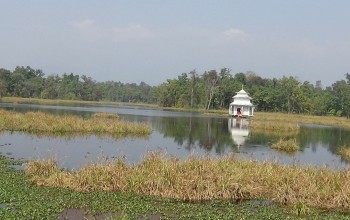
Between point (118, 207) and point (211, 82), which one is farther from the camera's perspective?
point (211, 82)

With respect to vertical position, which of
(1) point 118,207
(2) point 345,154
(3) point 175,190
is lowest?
(2) point 345,154

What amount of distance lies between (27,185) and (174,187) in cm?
585


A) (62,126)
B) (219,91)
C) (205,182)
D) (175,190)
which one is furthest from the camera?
(219,91)

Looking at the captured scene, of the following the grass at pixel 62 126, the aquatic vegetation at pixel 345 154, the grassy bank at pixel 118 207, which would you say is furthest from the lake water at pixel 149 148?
the grassy bank at pixel 118 207

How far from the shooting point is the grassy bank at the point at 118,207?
497 inches

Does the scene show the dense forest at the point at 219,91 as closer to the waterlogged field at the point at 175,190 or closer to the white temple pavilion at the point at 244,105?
the white temple pavilion at the point at 244,105

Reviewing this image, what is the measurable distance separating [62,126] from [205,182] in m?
24.6

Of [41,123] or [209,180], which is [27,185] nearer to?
[209,180]

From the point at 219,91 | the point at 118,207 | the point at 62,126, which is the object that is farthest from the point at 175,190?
the point at 219,91

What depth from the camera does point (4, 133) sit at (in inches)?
1339

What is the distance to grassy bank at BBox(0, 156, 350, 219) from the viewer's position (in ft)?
41.4

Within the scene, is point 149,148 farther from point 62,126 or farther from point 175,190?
point 175,190

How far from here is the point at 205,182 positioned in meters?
15.9

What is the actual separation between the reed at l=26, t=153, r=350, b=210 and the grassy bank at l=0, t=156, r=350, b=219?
475mm
